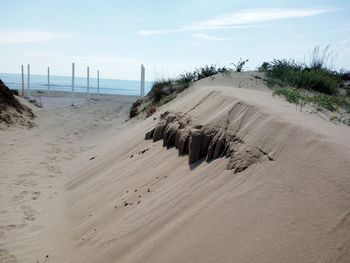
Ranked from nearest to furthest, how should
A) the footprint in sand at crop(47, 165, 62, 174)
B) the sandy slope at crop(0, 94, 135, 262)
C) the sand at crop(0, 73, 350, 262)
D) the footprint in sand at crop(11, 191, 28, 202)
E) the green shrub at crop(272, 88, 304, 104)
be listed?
1. the sand at crop(0, 73, 350, 262)
2. the sandy slope at crop(0, 94, 135, 262)
3. the green shrub at crop(272, 88, 304, 104)
4. the footprint in sand at crop(11, 191, 28, 202)
5. the footprint in sand at crop(47, 165, 62, 174)

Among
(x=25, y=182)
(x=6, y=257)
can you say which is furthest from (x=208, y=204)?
(x=25, y=182)

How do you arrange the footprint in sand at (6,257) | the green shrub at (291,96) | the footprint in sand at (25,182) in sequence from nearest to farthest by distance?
1. the footprint in sand at (6,257)
2. the green shrub at (291,96)
3. the footprint in sand at (25,182)

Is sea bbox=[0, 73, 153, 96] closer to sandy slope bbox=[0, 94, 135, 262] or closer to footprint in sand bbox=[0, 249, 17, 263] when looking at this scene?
sandy slope bbox=[0, 94, 135, 262]

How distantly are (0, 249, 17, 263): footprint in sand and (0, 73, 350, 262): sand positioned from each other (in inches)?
0.5

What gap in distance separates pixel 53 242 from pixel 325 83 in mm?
6826

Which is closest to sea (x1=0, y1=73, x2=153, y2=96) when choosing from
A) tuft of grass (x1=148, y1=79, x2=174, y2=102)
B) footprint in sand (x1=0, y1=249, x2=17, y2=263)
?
tuft of grass (x1=148, y1=79, x2=174, y2=102)

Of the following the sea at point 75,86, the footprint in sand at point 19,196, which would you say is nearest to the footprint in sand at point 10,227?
the footprint in sand at point 19,196

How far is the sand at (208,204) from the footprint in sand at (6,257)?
12 millimetres

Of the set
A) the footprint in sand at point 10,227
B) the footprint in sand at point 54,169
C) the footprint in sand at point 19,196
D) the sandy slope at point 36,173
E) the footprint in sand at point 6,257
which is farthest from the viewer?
the footprint in sand at point 54,169

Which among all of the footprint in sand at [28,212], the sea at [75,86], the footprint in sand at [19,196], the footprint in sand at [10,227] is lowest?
the sea at [75,86]

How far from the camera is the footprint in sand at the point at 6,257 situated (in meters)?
3.59

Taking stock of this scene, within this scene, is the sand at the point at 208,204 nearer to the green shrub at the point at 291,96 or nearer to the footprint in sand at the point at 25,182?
the footprint in sand at the point at 25,182

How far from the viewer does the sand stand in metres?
2.23

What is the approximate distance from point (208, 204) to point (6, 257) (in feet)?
6.52
